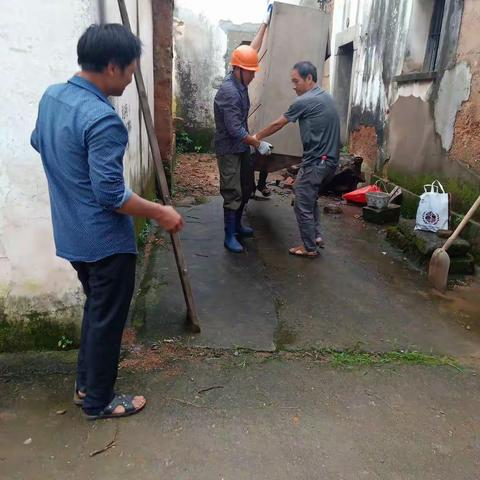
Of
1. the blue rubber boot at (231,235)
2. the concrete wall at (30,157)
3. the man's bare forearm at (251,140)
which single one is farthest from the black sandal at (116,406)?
the man's bare forearm at (251,140)

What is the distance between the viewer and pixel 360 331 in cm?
326

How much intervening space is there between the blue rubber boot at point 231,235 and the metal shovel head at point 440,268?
1824mm

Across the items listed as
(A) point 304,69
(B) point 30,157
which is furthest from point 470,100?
(B) point 30,157

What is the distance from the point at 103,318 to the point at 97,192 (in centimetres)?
63

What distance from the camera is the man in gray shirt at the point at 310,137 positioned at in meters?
4.44

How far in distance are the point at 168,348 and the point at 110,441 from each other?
0.82m

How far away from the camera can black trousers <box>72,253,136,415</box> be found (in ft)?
6.90

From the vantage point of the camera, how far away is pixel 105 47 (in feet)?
6.08

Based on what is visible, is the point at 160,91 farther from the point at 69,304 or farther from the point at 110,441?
the point at 110,441

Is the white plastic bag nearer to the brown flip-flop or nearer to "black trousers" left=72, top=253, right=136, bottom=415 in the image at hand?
the brown flip-flop

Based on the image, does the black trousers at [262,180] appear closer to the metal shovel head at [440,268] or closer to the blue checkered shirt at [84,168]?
the metal shovel head at [440,268]

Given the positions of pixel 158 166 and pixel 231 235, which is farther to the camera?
pixel 231 235

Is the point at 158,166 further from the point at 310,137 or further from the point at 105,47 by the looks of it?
the point at 310,137

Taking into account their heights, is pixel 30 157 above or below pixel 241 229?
above
